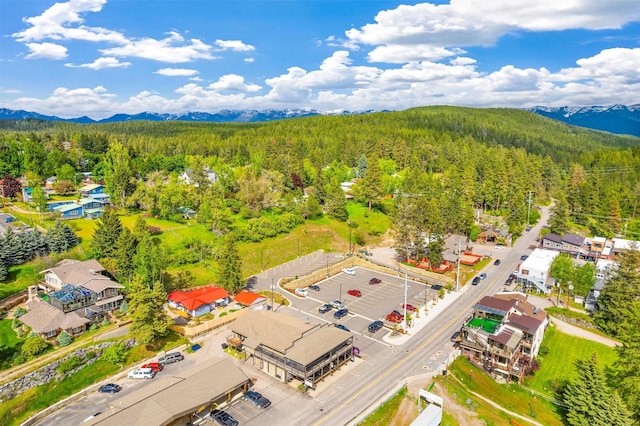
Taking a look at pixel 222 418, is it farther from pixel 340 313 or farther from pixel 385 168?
pixel 385 168

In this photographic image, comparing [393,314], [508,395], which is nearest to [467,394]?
[508,395]

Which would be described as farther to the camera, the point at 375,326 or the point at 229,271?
the point at 229,271

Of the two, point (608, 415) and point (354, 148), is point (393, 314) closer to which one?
point (608, 415)

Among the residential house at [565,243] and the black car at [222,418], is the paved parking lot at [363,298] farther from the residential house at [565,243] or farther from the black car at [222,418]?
the residential house at [565,243]

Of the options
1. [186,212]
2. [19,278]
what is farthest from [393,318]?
[186,212]

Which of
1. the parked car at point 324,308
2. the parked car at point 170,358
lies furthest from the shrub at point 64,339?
the parked car at point 324,308

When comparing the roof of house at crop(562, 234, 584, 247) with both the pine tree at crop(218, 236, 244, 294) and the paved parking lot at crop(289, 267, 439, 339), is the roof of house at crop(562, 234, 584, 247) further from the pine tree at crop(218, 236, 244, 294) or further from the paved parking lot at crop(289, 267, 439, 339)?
the pine tree at crop(218, 236, 244, 294)
